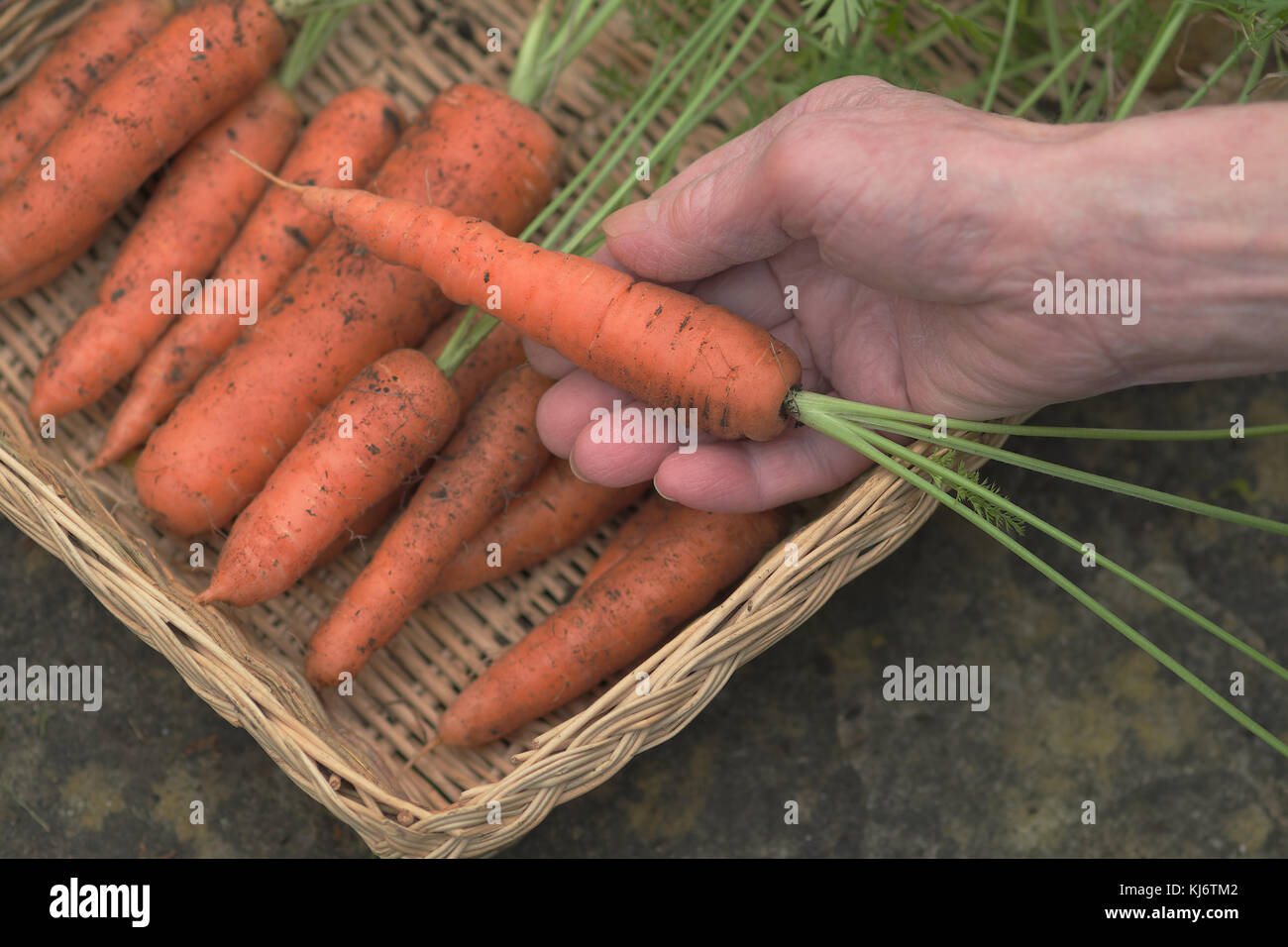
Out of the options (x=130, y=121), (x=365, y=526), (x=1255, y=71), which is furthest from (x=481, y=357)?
(x=1255, y=71)

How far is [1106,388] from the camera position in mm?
→ 1367

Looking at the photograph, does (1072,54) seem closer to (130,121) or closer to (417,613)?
(417,613)

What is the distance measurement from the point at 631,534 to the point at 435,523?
1.14 ft

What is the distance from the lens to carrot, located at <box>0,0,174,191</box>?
5.84 ft

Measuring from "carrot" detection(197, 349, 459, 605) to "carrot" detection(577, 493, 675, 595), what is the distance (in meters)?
0.38

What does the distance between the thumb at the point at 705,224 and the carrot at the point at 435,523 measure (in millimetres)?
306

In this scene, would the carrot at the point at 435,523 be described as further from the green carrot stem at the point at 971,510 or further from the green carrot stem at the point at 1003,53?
the green carrot stem at the point at 1003,53

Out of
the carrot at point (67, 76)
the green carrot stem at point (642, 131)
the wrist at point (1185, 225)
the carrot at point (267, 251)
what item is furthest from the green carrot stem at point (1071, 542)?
the carrot at point (67, 76)

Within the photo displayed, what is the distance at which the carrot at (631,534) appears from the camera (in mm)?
1729

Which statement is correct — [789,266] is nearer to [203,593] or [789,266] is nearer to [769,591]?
[769,591]

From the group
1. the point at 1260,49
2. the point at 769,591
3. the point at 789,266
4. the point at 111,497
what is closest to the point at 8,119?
the point at 111,497

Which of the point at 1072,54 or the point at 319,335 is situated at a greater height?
the point at 1072,54

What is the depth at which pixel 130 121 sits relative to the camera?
5.61ft
